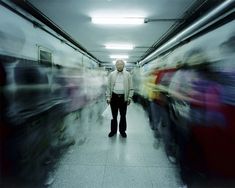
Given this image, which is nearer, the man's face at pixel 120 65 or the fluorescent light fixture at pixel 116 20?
the fluorescent light fixture at pixel 116 20

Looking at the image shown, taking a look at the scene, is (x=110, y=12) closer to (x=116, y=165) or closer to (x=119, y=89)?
(x=119, y=89)

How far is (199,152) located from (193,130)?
0.71 feet

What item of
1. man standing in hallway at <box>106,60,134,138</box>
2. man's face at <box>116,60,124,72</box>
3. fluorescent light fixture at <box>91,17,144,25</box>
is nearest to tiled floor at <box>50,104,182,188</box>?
man standing in hallway at <box>106,60,134,138</box>

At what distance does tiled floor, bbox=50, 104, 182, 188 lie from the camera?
216 centimetres

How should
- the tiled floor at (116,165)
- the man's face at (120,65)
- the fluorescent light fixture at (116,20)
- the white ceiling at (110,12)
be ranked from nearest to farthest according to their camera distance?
1. the tiled floor at (116,165)
2. the white ceiling at (110,12)
3. the fluorescent light fixture at (116,20)
4. the man's face at (120,65)

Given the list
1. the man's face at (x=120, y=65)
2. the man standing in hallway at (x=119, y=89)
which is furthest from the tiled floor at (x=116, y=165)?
the man's face at (x=120, y=65)

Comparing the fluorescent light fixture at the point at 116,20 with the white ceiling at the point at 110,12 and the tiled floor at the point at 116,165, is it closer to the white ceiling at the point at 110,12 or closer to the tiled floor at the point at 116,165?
the white ceiling at the point at 110,12

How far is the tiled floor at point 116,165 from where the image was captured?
2.16m

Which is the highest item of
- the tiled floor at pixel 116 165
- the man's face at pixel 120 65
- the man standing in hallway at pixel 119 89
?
the man's face at pixel 120 65

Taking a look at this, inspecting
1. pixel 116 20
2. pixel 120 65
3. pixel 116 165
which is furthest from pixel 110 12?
pixel 116 165

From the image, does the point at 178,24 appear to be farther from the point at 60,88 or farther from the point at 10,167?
the point at 10,167

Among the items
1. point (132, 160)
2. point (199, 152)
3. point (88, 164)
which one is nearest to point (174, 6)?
point (199, 152)

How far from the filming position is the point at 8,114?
168 cm

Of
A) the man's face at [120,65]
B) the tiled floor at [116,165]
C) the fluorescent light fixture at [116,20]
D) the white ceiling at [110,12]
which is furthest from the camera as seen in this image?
the man's face at [120,65]
